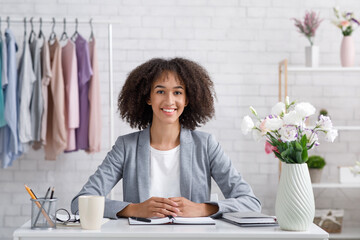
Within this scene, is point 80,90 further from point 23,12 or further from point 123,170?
point 123,170

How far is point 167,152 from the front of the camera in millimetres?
2389

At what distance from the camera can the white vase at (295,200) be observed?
1.72m

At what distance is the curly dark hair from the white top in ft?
0.60

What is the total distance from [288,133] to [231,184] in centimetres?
63

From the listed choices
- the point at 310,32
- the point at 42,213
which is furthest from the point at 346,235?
the point at 42,213

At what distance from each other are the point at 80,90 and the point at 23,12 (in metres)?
0.88

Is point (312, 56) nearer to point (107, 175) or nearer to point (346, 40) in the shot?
point (346, 40)

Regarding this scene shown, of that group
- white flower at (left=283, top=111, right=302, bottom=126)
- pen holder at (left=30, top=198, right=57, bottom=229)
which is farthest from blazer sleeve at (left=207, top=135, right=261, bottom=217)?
pen holder at (left=30, top=198, right=57, bottom=229)

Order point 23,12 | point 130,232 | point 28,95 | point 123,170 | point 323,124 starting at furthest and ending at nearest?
point 23,12, point 28,95, point 123,170, point 323,124, point 130,232

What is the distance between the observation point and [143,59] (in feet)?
14.2

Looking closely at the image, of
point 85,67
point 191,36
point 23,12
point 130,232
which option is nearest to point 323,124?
point 130,232

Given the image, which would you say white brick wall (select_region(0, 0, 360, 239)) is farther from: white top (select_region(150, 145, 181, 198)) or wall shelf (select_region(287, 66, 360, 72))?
white top (select_region(150, 145, 181, 198))

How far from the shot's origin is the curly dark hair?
7.75ft

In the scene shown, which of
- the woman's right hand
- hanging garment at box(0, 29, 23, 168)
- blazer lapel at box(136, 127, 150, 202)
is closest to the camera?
the woman's right hand
